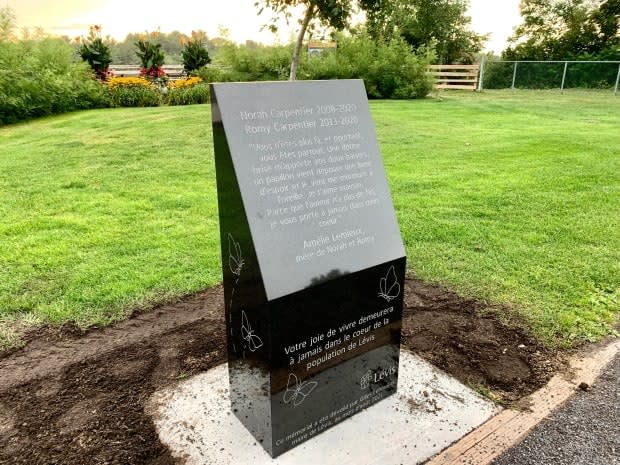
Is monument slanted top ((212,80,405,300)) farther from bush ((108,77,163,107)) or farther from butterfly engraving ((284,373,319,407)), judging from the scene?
bush ((108,77,163,107))

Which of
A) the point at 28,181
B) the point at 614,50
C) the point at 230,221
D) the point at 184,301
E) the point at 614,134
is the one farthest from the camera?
the point at 614,50

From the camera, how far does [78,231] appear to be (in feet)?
17.1

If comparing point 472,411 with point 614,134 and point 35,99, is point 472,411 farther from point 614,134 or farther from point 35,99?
point 35,99

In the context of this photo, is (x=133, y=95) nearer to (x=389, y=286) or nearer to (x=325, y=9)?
(x=325, y=9)

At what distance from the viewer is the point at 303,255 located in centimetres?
214

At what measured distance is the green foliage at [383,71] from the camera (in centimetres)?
1808

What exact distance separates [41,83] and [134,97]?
2.62 metres

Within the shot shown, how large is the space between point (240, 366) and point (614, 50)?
1235 inches

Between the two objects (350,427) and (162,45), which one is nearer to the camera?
(350,427)

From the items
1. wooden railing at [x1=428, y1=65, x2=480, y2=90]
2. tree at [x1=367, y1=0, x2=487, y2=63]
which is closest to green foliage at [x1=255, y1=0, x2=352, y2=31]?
wooden railing at [x1=428, y1=65, x2=480, y2=90]

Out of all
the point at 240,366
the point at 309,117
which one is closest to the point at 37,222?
the point at 240,366

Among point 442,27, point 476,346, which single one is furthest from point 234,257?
point 442,27

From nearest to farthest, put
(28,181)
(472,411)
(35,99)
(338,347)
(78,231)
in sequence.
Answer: (338,347) < (472,411) < (78,231) < (28,181) < (35,99)

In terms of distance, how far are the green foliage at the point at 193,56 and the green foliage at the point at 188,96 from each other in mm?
6064
